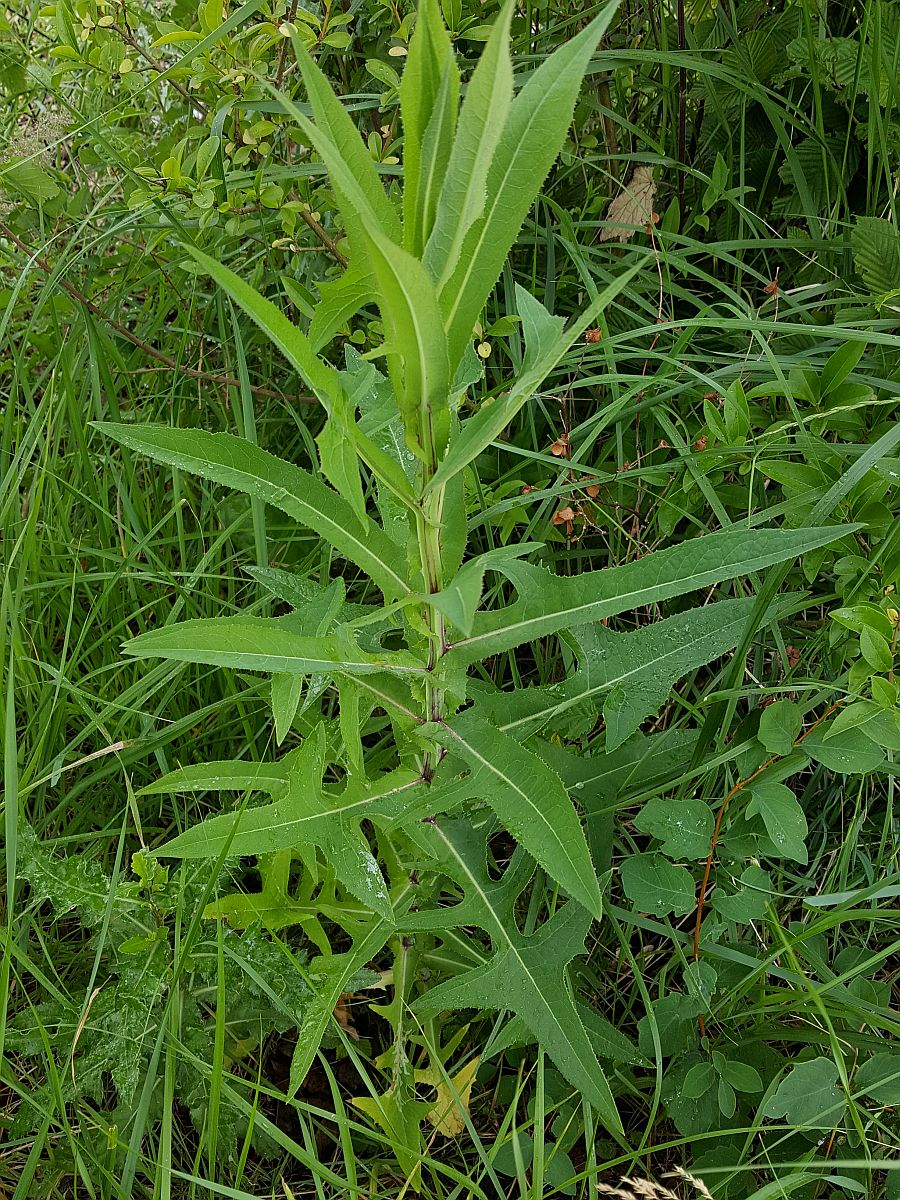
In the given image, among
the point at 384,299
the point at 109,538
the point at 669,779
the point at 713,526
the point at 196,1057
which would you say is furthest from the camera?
the point at 109,538

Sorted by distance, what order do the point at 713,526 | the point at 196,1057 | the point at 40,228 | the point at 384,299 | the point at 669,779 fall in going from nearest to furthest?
the point at 384,299
the point at 196,1057
the point at 669,779
the point at 713,526
the point at 40,228

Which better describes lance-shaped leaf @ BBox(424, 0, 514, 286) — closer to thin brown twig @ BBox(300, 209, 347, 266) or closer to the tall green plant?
the tall green plant

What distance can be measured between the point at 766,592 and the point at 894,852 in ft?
1.75

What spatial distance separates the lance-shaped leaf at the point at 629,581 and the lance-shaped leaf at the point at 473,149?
0.46 meters

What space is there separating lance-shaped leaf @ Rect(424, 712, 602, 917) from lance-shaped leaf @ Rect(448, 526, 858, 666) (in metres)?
0.11

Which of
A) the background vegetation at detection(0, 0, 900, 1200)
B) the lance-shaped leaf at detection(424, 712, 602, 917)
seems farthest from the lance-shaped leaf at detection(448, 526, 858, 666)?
the background vegetation at detection(0, 0, 900, 1200)

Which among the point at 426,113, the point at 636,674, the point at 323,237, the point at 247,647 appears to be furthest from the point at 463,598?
the point at 323,237

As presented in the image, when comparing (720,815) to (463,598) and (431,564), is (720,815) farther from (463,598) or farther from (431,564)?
(463,598)

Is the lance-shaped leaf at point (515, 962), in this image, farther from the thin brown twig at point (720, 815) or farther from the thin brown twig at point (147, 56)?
the thin brown twig at point (147, 56)

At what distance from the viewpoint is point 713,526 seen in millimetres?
2076

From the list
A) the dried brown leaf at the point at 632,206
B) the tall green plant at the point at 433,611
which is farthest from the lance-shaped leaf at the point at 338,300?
the dried brown leaf at the point at 632,206

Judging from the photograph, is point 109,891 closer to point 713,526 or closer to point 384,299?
point 384,299

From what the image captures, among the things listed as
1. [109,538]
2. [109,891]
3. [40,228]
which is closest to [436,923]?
[109,891]

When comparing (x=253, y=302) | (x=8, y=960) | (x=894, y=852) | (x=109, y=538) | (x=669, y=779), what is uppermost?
(x=253, y=302)
